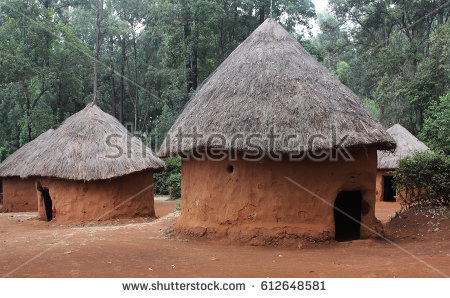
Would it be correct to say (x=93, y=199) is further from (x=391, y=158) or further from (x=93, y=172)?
(x=391, y=158)

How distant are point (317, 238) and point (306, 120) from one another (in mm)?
2255

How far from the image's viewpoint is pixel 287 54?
8.93 m

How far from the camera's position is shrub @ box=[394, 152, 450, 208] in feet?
29.7

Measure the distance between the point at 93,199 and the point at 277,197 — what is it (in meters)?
6.44

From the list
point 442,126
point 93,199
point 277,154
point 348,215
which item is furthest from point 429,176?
point 93,199

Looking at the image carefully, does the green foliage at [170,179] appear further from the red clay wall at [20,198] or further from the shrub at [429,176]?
the shrub at [429,176]

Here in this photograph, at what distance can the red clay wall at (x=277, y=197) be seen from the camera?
7.62 m

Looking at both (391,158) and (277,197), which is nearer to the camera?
(277,197)

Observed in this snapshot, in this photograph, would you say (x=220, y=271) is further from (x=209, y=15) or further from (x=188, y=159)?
(x=209, y=15)

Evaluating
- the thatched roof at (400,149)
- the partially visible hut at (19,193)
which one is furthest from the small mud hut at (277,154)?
the partially visible hut at (19,193)

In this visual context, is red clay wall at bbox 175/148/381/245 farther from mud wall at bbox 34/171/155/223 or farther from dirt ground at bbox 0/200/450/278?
mud wall at bbox 34/171/155/223

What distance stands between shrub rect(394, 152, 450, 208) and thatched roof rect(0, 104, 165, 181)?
7.39m

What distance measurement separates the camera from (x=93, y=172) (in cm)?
1148

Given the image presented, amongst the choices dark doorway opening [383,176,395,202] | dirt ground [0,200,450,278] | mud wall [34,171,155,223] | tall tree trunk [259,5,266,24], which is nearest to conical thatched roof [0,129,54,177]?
mud wall [34,171,155,223]
